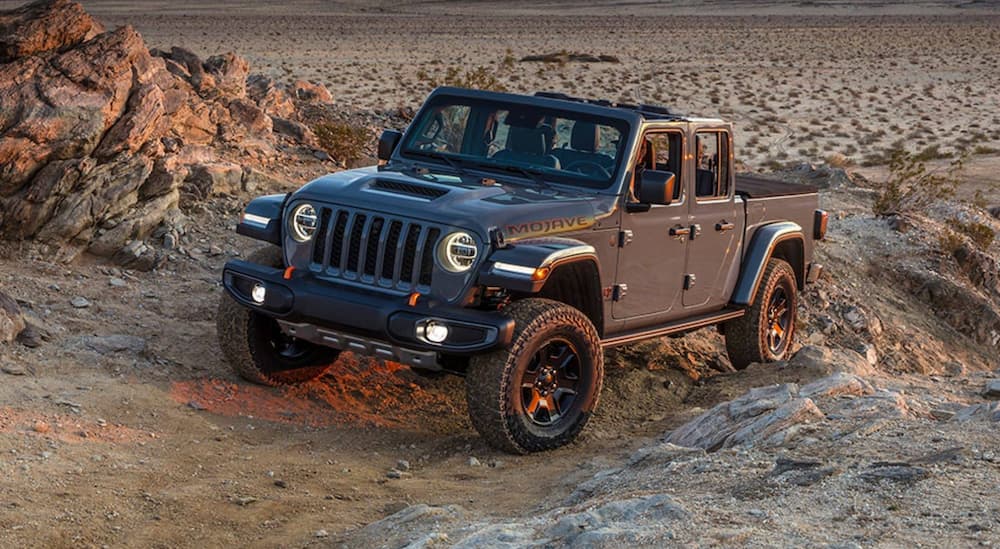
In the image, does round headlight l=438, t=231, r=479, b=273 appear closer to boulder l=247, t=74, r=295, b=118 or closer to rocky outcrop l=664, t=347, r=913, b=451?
rocky outcrop l=664, t=347, r=913, b=451

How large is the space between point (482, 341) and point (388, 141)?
2385 millimetres

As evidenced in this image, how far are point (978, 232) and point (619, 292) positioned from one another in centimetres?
1033

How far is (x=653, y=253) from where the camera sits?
9492 mm

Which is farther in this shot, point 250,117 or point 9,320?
point 250,117

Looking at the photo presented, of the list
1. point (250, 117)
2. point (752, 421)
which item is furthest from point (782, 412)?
point (250, 117)

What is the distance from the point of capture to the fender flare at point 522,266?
8.04 metres

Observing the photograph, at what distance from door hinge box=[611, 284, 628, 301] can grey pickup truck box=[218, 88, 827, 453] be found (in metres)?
0.02

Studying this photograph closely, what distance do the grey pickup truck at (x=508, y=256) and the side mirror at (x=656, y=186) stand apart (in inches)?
0.5

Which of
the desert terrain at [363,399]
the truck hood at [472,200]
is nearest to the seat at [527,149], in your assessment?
the truck hood at [472,200]

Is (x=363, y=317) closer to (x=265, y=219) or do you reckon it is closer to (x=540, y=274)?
(x=540, y=274)

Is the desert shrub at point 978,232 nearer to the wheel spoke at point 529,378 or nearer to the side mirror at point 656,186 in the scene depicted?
the side mirror at point 656,186

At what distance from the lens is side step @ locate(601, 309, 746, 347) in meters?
9.41

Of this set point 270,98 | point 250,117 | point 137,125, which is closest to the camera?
point 137,125

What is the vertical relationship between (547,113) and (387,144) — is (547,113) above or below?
above
